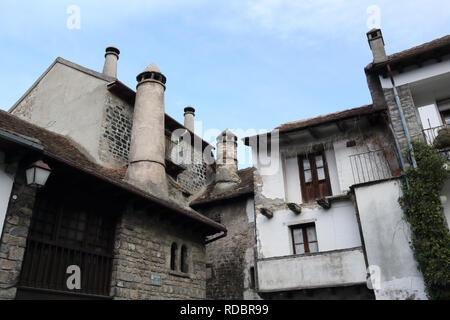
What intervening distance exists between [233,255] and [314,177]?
185 inches

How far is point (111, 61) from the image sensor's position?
15641 millimetres

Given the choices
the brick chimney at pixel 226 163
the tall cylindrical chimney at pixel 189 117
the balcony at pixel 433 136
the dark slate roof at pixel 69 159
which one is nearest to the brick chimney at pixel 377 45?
the balcony at pixel 433 136

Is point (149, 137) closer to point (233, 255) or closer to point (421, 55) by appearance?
point (233, 255)

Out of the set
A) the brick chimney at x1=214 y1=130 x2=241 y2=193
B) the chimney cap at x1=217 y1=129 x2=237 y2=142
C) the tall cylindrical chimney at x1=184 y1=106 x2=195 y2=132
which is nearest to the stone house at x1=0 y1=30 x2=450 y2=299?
the brick chimney at x1=214 y1=130 x2=241 y2=193

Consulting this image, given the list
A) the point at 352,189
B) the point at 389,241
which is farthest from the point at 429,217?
the point at 352,189

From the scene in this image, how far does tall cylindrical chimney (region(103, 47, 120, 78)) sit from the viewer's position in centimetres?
1538

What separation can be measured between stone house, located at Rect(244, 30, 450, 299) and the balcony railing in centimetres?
3

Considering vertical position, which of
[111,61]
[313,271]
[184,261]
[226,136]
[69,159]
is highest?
[111,61]

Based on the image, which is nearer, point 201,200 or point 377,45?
point 377,45

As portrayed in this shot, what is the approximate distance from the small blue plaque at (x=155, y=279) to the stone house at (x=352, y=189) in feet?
10.2

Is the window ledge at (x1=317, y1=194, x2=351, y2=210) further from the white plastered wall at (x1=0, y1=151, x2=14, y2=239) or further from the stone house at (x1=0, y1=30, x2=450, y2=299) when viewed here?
the white plastered wall at (x1=0, y1=151, x2=14, y2=239)

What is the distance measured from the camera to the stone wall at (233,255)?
46.3 feet

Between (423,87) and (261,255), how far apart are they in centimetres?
688
